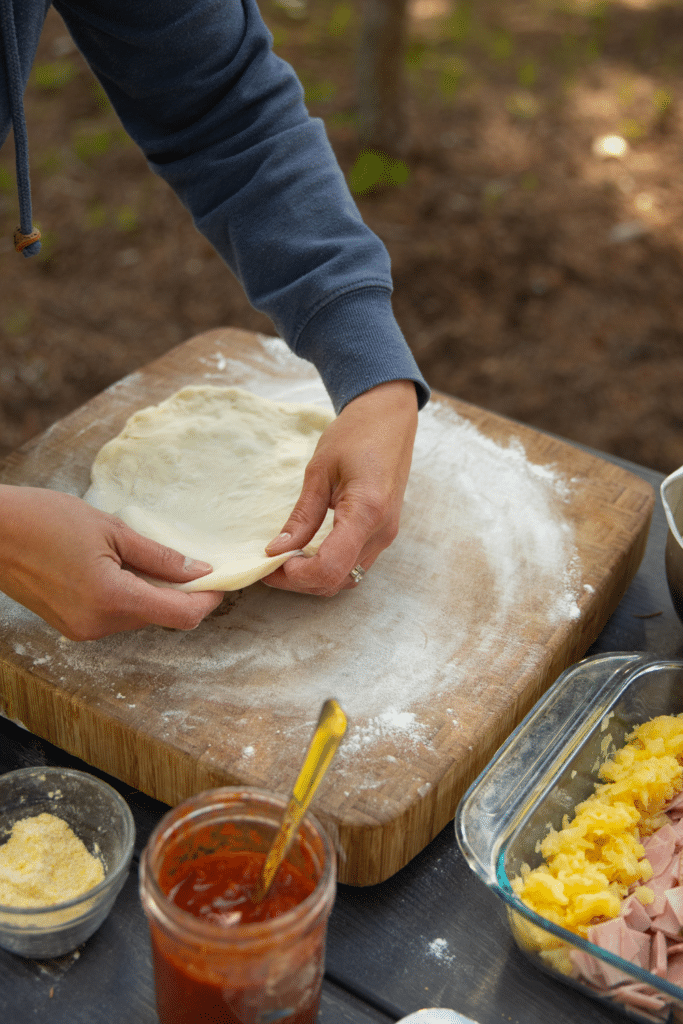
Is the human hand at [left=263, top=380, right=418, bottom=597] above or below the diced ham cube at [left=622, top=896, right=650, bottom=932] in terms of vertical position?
above

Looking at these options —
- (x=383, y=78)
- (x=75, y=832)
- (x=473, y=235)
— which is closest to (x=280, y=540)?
(x=75, y=832)

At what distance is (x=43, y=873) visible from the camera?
102 cm

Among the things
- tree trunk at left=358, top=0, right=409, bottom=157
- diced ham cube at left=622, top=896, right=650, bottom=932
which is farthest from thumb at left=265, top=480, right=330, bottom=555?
tree trunk at left=358, top=0, right=409, bottom=157

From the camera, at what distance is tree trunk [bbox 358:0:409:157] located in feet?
14.0

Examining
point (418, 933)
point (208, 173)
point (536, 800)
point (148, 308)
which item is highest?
point (208, 173)

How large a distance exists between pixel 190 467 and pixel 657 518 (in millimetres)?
943

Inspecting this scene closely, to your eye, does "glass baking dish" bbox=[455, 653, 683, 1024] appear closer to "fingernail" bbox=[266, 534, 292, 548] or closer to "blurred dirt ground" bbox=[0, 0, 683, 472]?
"fingernail" bbox=[266, 534, 292, 548]

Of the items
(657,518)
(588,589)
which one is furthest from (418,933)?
(657,518)

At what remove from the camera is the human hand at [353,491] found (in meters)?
1.32

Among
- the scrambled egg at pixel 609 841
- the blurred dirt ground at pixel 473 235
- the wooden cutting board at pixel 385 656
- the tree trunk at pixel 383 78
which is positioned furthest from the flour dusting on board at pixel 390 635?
the tree trunk at pixel 383 78

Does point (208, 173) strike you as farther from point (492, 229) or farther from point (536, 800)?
point (492, 229)

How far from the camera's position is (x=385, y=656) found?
4.35 feet

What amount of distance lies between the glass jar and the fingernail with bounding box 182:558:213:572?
0.47 metres

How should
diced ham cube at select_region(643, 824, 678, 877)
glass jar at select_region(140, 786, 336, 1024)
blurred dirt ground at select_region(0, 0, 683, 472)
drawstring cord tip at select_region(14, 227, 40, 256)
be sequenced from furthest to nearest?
blurred dirt ground at select_region(0, 0, 683, 472), drawstring cord tip at select_region(14, 227, 40, 256), diced ham cube at select_region(643, 824, 678, 877), glass jar at select_region(140, 786, 336, 1024)
